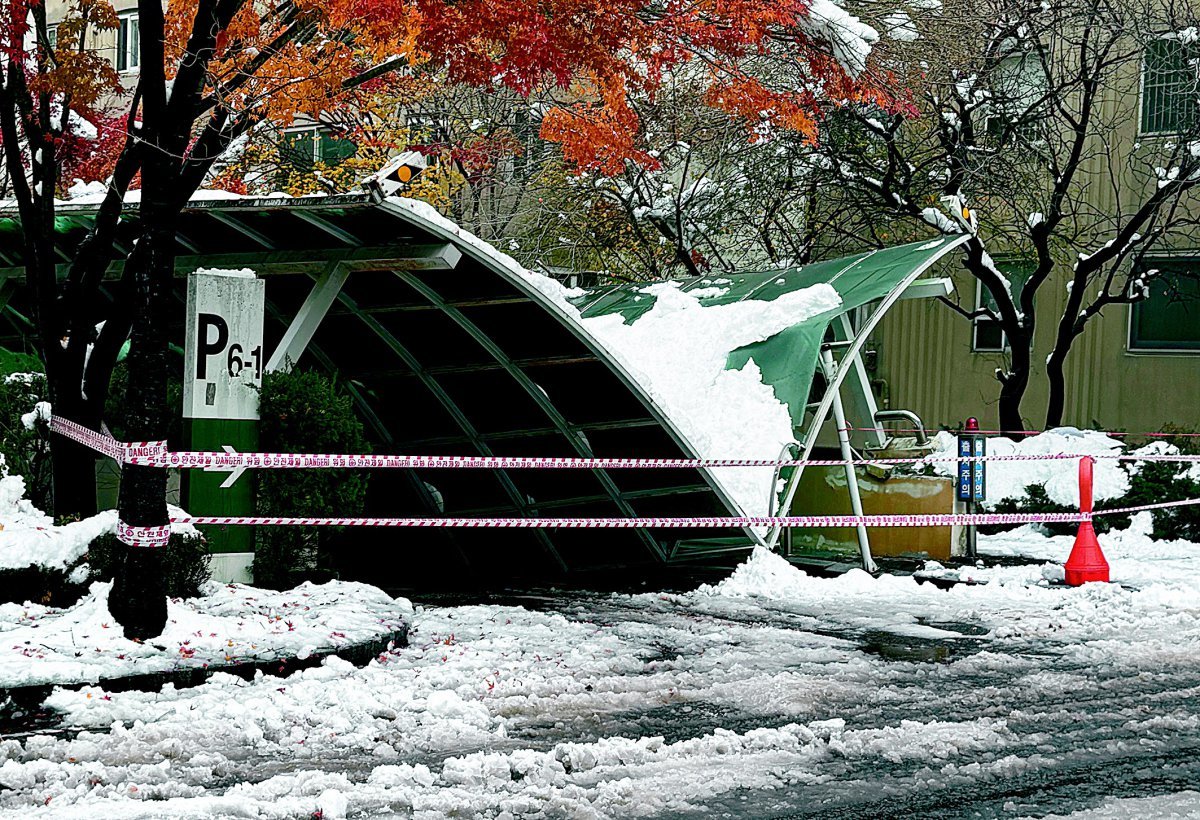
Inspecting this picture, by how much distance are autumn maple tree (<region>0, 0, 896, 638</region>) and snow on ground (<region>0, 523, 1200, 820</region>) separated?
1745 mm

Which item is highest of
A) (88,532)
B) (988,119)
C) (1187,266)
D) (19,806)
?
(988,119)

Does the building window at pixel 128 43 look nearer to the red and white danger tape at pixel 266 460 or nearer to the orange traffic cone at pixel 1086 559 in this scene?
the red and white danger tape at pixel 266 460

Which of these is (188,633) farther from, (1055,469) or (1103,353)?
(1103,353)

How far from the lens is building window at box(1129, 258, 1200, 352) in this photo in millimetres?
23562

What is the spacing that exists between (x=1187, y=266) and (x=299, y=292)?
15920 millimetres

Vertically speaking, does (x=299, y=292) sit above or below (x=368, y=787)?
above

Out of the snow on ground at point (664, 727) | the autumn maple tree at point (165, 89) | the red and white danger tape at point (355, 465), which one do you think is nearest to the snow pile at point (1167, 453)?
the red and white danger tape at point (355, 465)

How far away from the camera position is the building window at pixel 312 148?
25109 millimetres

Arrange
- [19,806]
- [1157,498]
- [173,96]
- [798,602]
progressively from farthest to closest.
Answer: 1. [1157,498]
2. [798,602]
3. [173,96]
4. [19,806]

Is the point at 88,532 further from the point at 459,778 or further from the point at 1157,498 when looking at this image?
the point at 1157,498

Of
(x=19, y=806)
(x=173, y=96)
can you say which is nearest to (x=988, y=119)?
(x=173, y=96)

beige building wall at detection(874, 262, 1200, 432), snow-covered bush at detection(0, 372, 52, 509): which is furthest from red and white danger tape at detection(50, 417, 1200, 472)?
beige building wall at detection(874, 262, 1200, 432)

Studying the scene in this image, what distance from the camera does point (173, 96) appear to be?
8.56 m

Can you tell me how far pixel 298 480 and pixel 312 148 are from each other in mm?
20460
